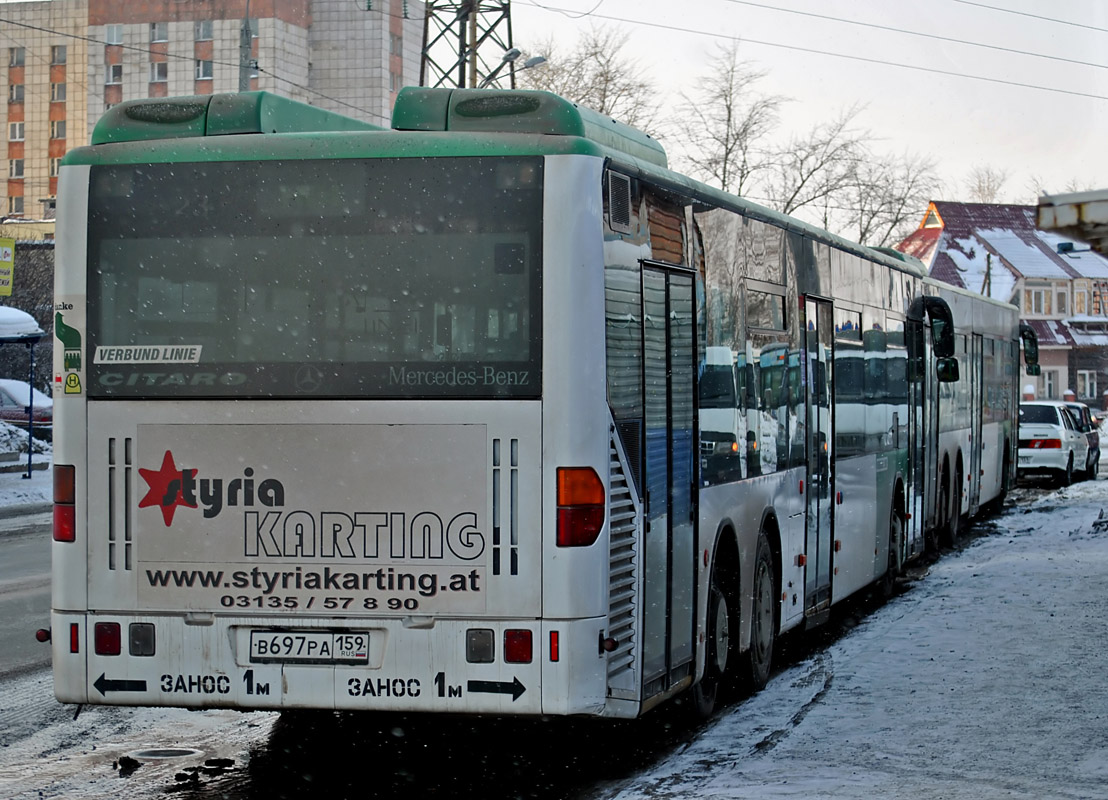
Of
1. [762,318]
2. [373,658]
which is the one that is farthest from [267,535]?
[762,318]

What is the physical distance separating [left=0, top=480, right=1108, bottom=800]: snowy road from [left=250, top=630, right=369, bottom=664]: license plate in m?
0.68

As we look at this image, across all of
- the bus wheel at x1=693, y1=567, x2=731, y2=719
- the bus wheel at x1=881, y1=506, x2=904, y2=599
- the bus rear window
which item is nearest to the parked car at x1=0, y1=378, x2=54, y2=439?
the bus wheel at x1=881, y1=506, x2=904, y2=599

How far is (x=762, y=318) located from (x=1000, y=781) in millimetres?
3820

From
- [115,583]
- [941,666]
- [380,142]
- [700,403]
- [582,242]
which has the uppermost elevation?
[380,142]

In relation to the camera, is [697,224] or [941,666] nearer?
[697,224]

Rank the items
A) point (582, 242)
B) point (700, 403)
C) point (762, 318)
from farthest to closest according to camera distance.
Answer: point (762, 318) → point (700, 403) → point (582, 242)

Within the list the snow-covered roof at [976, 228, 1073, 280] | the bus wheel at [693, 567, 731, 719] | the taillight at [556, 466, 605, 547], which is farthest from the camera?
the snow-covered roof at [976, 228, 1073, 280]

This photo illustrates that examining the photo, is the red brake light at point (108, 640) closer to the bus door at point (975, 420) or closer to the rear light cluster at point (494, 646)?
the rear light cluster at point (494, 646)

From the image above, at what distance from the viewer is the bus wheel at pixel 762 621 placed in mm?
9625

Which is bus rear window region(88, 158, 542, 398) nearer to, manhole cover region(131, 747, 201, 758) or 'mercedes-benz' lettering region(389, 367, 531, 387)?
'mercedes-benz' lettering region(389, 367, 531, 387)

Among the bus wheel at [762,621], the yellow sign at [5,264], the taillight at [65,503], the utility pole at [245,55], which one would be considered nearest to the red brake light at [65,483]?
the taillight at [65,503]

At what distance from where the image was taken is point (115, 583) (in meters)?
6.93

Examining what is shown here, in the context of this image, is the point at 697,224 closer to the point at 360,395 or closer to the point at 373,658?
the point at 360,395

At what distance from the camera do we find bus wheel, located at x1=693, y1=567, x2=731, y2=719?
8.64m
